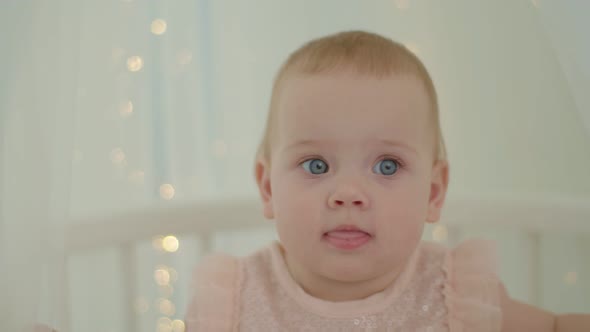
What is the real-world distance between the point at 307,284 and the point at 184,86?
497mm

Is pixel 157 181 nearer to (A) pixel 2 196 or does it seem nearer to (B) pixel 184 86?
(B) pixel 184 86

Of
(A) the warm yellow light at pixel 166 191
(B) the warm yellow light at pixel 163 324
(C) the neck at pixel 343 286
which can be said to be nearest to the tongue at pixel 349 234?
(C) the neck at pixel 343 286

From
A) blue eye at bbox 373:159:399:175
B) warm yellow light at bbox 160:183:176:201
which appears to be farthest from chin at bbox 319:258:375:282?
warm yellow light at bbox 160:183:176:201

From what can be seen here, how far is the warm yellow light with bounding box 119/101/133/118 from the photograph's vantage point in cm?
131

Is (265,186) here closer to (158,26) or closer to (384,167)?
(384,167)

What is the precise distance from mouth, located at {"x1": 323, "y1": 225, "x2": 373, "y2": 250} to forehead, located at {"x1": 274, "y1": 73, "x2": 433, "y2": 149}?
0.13 m

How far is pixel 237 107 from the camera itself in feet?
4.77

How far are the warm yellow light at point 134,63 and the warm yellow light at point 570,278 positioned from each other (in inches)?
38.1

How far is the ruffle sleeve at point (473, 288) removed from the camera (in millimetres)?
1075

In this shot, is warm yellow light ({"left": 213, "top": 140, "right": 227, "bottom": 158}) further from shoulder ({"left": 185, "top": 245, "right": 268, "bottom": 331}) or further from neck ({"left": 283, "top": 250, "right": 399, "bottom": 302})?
neck ({"left": 283, "top": 250, "right": 399, "bottom": 302})

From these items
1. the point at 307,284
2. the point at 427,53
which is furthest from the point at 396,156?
the point at 427,53

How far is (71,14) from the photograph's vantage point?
0.88 metres

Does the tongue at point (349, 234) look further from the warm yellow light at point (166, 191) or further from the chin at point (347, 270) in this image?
the warm yellow light at point (166, 191)

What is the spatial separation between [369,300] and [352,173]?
0.73ft
